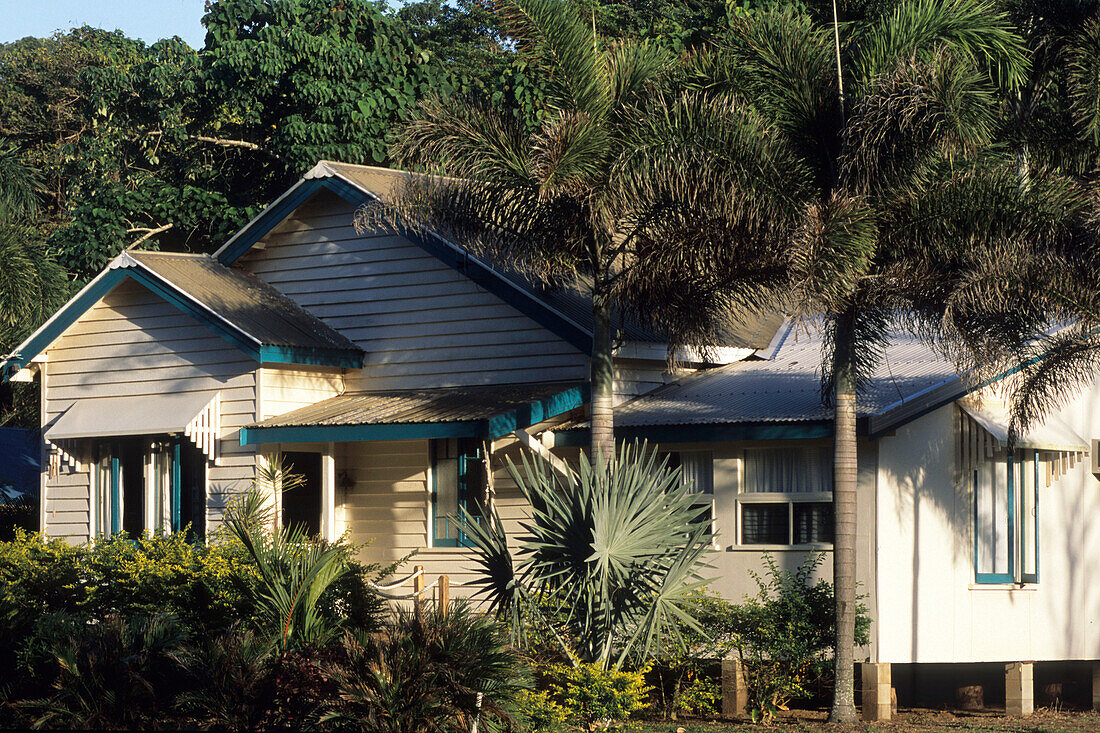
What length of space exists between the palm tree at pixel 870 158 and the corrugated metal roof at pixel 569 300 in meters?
3.27

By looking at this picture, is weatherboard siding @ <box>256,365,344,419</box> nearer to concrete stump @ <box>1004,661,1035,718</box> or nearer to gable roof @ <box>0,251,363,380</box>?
gable roof @ <box>0,251,363,380</box>

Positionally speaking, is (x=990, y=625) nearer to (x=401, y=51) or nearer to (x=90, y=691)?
(x=90, y=691)

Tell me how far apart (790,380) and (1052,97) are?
484 cm

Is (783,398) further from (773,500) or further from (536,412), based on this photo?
(536,412)

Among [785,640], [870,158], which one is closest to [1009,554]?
[785,640]

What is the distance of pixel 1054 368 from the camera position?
13875 mm

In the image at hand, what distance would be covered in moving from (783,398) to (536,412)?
3066 mm

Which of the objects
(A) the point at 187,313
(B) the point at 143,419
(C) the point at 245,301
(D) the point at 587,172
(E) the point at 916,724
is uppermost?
(D) the point at 587,172

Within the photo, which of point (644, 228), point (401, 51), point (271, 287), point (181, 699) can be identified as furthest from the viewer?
point (401, 51)

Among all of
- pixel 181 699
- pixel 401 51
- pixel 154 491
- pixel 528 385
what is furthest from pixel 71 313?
pixel 401 51

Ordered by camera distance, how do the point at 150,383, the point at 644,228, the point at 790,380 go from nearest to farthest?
the point at 644,228 → the point at 790,380 → the point at 150,383

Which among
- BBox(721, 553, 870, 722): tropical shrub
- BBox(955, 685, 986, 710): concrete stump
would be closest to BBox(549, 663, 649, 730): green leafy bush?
BBox(721, 553, 870, 722): tropical shrub

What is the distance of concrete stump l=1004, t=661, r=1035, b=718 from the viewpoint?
14.9 metres

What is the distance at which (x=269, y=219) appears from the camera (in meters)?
19.3
